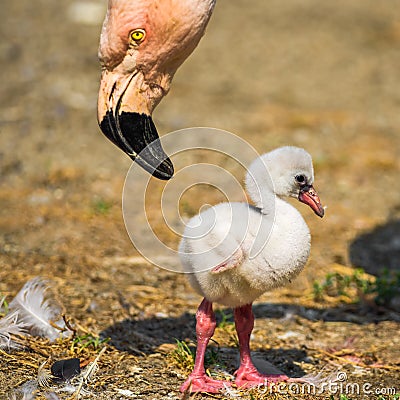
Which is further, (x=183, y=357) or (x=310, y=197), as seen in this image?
(x=183, y=357)

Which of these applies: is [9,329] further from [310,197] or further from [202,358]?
[310,197]

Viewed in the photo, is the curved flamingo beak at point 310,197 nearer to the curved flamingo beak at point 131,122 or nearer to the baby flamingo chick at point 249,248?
the baby flamingo chick at point 249,248

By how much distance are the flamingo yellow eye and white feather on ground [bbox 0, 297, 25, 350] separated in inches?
57.4

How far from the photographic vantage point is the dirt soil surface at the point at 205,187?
360cm

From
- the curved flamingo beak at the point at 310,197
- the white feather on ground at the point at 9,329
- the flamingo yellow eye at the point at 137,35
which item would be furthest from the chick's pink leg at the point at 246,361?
the flamingo yellow eye at the point at 137,35

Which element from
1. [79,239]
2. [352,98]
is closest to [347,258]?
[79,239]

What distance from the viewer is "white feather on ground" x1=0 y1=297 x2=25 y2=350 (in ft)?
11.0

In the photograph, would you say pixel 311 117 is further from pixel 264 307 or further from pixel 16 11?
pixel 16 11

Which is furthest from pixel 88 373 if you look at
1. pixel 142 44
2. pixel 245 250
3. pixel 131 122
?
pixel 142 44

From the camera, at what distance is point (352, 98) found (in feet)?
27.7

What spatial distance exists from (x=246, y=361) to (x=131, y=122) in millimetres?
1214

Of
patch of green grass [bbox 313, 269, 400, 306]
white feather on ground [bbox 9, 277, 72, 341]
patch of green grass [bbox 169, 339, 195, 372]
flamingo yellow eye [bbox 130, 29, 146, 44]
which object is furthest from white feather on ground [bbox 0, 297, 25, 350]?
patch of green grass [bbox 313, 269, 400, 306]

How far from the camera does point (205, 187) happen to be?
612cm

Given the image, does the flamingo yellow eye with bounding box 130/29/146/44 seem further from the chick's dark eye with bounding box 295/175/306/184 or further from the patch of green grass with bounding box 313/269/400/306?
the patch of green grass with bounding box 313/269/400/306
